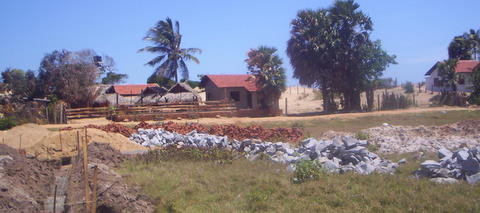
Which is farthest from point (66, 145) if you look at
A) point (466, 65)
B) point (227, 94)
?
point (466, 65)

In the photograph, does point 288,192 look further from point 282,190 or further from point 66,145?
point 66,145

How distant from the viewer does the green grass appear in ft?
25.0

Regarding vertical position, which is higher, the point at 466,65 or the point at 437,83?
the point at 466,65

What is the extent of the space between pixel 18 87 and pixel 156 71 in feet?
38.7

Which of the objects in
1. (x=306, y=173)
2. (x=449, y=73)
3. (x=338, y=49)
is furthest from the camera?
(x=449, y=73)

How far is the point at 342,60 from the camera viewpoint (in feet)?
127

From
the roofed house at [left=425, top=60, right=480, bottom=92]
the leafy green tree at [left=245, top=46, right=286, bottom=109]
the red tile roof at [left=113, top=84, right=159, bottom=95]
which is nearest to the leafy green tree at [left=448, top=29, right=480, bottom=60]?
the roofed house at [left=425, top=60, right=480, bottom=92]

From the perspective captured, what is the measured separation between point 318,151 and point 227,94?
30.5 m

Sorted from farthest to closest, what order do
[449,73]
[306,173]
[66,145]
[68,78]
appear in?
[449,73]
[68,78]
[66,145]
[306,173]

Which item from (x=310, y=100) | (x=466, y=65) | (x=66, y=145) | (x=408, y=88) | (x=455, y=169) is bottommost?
(x=455, y=169)

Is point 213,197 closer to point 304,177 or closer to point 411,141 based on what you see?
point 304,177

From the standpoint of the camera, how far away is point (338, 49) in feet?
126

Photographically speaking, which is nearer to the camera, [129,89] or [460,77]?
[460,77]

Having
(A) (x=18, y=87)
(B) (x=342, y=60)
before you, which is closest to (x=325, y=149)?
(B) (x=342, y=60)
